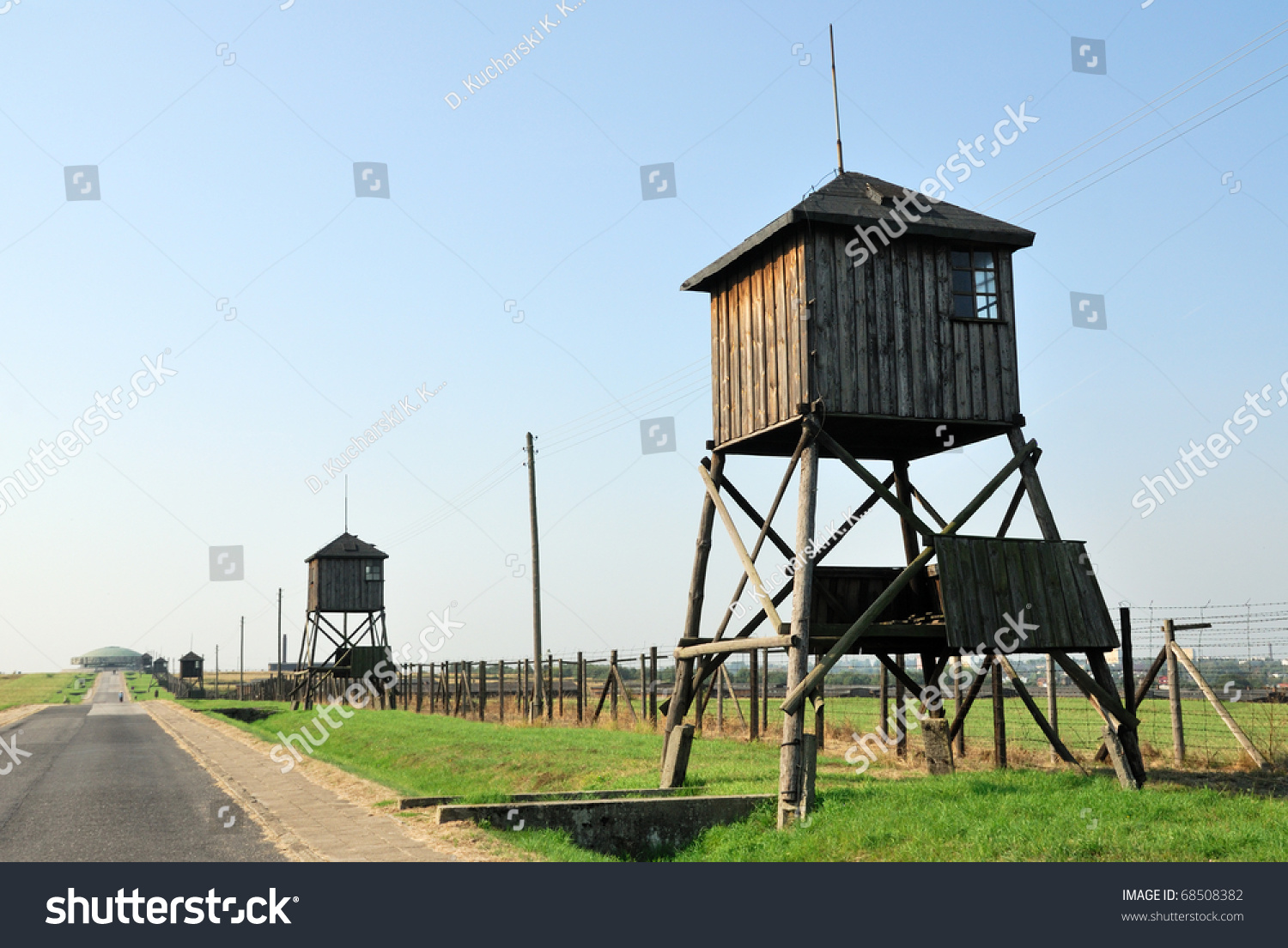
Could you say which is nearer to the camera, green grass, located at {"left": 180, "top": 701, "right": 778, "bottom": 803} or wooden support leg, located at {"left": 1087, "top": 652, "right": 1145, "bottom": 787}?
wooden support leg, located at {"left": 1087, "top": 652, "right": 1145, "bottom": 787}

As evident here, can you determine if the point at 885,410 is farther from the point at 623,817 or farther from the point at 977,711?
the point at 977,711

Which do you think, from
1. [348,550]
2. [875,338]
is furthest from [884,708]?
[348,550]

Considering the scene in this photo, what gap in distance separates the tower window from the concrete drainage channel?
7196 mm

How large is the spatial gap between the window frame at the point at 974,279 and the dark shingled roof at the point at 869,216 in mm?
146

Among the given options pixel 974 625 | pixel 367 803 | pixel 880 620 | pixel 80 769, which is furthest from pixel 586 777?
pixel 80 769

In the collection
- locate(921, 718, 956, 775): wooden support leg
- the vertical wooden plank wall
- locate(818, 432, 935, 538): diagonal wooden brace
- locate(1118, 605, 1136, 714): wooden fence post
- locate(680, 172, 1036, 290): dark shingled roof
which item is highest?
locate(680, 172, 1036, 290): dark shingled roof

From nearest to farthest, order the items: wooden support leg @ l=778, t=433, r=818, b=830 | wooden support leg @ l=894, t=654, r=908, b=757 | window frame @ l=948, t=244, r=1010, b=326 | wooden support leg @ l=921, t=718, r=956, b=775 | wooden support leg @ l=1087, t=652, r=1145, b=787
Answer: wooden support leg @ l=778, t=433, r=818, b=830
wooden support leg @ l=1087, t=652, r=1145, b=787
window frame @ l=948, t=244, r=1010, b=326
wooden support leg @ l=921, t=718, r=956, b=775
wooden support leg @ l=894, t=654, r=908, b=757

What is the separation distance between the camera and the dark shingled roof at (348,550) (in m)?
50.8

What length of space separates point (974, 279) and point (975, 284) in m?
0.08

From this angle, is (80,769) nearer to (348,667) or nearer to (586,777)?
(586,777)

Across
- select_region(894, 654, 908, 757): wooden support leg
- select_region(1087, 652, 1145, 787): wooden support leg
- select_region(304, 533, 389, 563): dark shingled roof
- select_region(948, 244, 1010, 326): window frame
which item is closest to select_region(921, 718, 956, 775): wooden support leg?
select_region(894, 654, 908, 757): wooden support leg

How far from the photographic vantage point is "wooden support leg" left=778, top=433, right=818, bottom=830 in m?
12.4

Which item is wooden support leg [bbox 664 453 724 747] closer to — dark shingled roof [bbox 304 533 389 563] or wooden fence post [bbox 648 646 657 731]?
wooden fence post [bbox 648 646 657 731]

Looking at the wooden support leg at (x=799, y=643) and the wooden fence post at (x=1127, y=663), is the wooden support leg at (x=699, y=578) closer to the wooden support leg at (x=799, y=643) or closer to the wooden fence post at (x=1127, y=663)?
the wooden support leg at (x=799, y=643)
